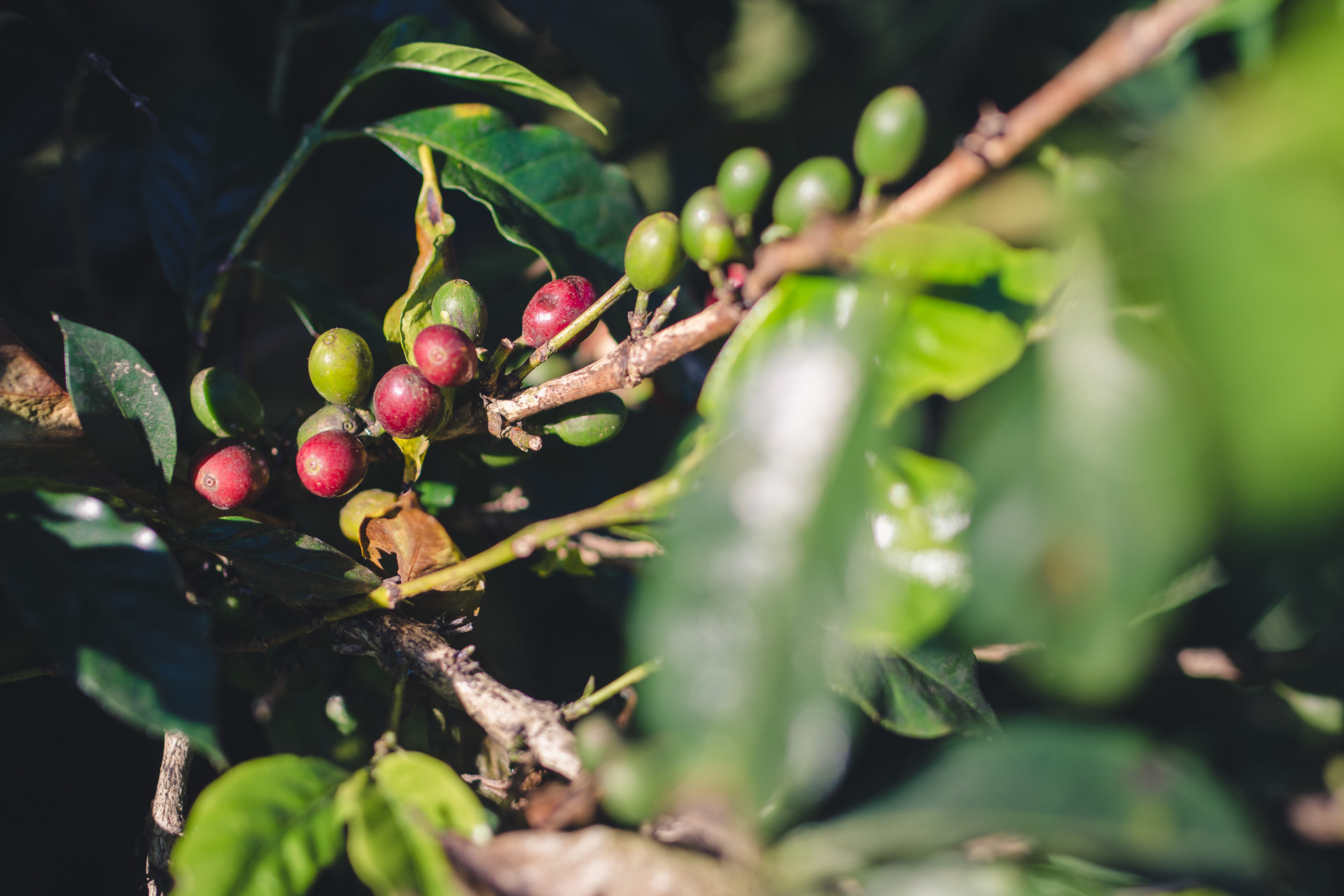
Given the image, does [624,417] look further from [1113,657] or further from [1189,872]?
[1189,872]

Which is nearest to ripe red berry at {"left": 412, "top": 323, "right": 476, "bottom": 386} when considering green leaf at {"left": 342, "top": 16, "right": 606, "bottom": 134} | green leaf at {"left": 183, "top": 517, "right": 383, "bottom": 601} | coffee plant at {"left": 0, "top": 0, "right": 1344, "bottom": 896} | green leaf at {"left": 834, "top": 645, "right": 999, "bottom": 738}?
coffee plant at {"left": 0, "top": 0, "right": 1344, "bottom": 896}

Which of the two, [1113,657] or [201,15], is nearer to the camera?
[1113,657]

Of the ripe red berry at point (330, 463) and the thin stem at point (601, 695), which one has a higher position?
the ripe red berry at point (330, 463)

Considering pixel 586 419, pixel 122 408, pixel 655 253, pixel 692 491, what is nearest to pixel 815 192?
pixel 655 253

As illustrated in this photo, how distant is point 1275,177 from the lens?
1.49 ft

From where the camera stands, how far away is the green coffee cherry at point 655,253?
75 cm

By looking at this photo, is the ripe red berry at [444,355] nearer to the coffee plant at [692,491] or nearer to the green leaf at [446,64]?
the coffee plant at [692,491]

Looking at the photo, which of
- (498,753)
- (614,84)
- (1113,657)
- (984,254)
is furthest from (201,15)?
(1113,657)

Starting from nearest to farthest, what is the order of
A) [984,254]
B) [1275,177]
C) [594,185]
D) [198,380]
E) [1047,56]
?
[1275,177] < [984,254] < [198,380] < [594,185] < [1047,56]

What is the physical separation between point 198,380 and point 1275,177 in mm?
1069

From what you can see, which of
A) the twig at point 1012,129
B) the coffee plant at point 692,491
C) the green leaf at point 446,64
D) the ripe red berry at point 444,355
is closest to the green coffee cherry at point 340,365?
the coffee plant at point 692,491

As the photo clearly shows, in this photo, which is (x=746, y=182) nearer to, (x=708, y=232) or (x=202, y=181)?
(x=708, y=232)

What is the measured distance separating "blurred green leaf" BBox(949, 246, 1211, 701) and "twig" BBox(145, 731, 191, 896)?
932 mm

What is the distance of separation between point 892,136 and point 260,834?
0.80 metres
